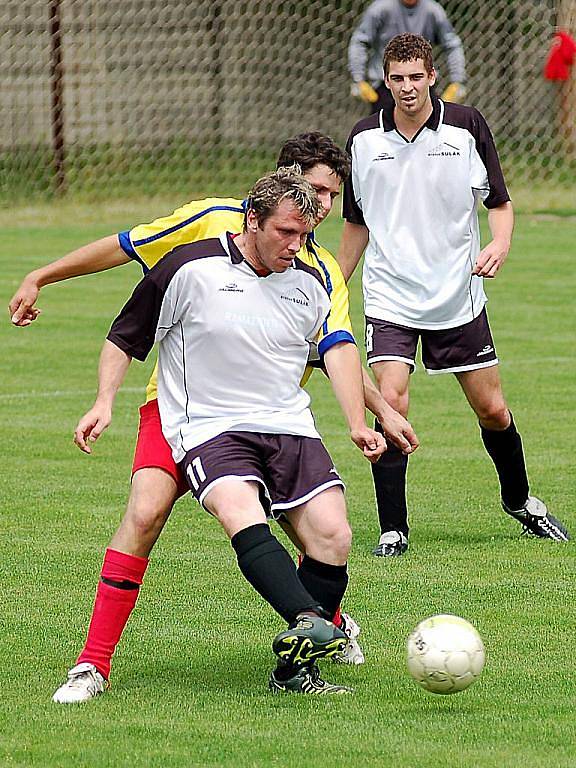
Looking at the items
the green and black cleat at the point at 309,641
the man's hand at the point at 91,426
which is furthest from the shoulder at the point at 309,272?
the green and black cleat at the point at 309,641

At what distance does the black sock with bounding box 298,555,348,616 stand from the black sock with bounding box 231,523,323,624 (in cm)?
20

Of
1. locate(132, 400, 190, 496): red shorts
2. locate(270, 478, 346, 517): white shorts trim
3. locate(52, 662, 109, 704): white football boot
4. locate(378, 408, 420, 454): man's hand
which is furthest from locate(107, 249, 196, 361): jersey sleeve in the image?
locate(52, 662, 109, 704): white football boot

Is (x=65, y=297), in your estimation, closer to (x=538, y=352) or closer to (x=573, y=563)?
(x=538, y=352)

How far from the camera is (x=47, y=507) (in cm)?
785

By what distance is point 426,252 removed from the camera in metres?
7.32

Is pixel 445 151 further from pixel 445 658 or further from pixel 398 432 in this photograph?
pixel 445 658

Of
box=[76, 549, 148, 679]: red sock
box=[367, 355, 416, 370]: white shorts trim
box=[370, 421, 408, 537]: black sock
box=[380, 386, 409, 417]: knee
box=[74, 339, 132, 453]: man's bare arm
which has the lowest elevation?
box=[370, 421, 408, 537]: black sock

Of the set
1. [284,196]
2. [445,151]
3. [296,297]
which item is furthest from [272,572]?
[445,151]

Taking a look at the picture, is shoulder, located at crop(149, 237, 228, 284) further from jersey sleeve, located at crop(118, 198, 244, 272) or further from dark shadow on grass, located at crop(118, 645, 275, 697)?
dark shadow on grass, located at crop(118, 645, 275, 697)

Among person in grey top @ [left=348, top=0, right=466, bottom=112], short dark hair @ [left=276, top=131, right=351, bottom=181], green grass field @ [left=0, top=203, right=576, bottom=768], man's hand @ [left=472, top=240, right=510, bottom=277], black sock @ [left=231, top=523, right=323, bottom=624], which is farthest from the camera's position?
person in grey top @ [left=348, top=0, right=466, bottom=112]

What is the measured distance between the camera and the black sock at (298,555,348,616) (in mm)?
5055

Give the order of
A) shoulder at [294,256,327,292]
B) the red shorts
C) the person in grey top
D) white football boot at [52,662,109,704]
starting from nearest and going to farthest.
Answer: white football boot at [52,662,109,704] < the red shorts < shoulder at [294,256,327,292] < the person in grey top

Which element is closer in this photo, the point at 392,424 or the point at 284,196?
the point at 284,196

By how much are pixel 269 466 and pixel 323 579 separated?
40cm
